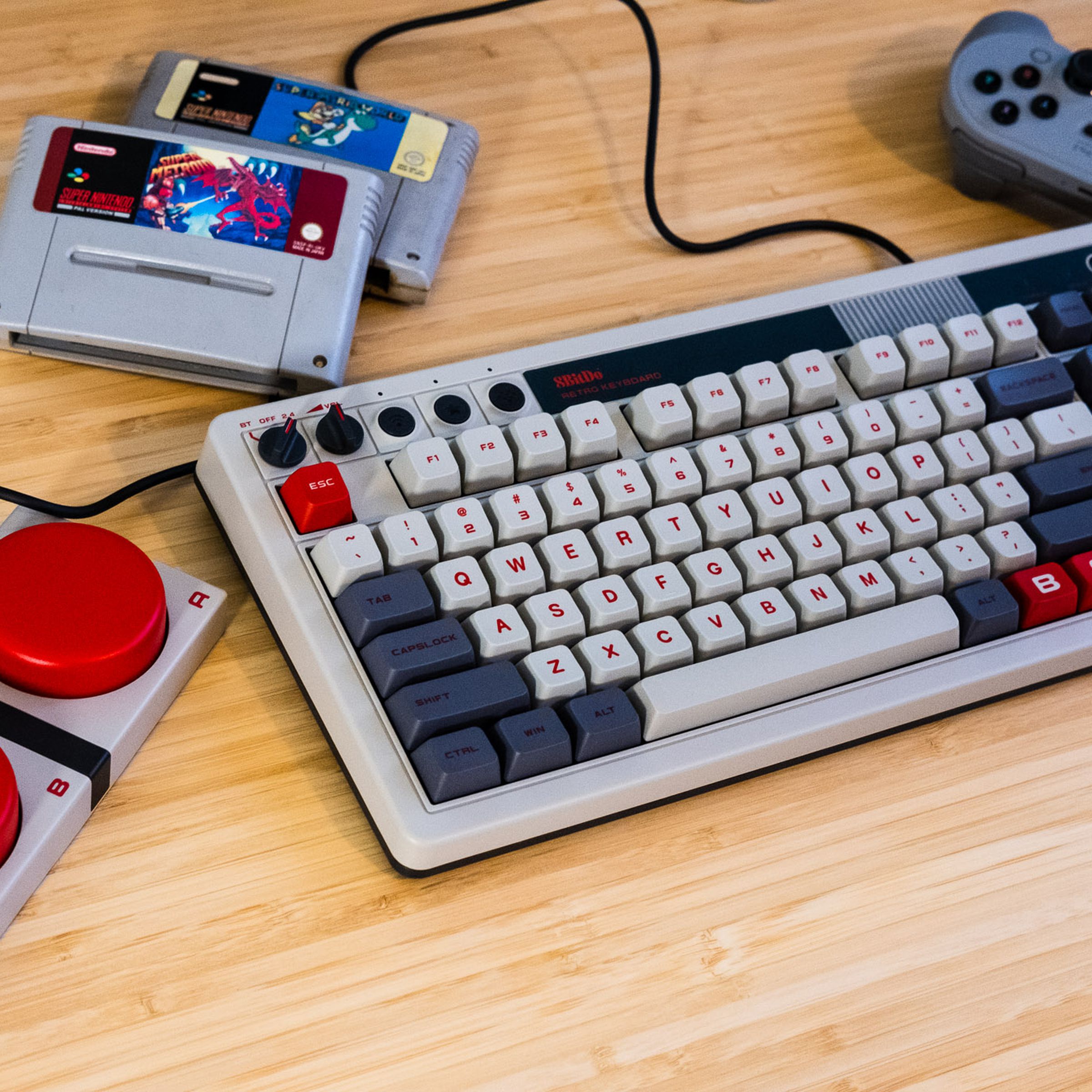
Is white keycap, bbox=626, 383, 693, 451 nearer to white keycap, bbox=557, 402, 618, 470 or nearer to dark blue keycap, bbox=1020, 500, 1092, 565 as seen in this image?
white keycap, bbox=557, 402, 618, 470

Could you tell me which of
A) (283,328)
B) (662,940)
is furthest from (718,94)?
(662,940)

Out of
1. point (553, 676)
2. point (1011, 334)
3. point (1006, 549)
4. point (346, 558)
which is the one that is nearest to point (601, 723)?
point (553, 676)

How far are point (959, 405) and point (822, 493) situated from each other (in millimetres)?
107

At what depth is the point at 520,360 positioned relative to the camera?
668mm

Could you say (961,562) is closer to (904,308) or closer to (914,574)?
(914,574)

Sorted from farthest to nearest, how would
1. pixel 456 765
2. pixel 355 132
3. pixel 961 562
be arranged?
pixel 355 132
pixel 961 562
pixel 456 765

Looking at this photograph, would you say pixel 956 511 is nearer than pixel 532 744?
No

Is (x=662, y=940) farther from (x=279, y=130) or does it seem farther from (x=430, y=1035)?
(x=279, y=130)

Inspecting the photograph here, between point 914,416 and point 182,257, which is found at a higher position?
point 182,257

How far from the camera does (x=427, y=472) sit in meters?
0.60

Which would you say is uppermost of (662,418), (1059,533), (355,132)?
(355,132)

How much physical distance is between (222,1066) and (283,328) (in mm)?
361

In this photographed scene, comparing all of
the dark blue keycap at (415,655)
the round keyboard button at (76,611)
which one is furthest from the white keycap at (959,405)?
the round keyboard button at (76,611)

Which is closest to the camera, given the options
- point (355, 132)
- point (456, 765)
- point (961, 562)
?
point (456, 765)
